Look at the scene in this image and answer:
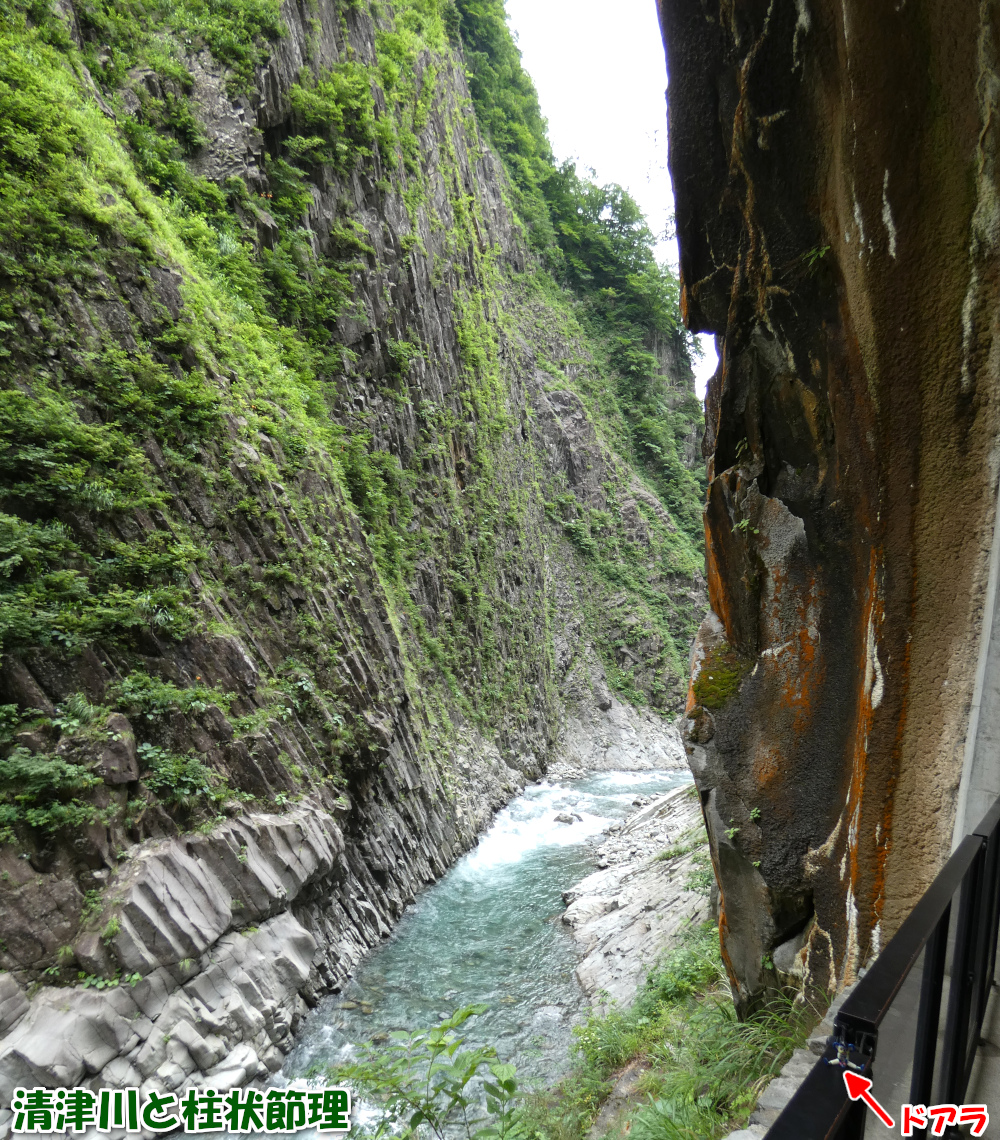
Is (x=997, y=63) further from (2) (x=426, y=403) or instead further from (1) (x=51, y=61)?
(2) (x=426, y=403)

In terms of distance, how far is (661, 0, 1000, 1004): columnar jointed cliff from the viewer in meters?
3.13

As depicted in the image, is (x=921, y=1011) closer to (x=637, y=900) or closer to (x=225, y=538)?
(x=637, y=900)

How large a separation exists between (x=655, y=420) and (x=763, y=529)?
35.4 meters

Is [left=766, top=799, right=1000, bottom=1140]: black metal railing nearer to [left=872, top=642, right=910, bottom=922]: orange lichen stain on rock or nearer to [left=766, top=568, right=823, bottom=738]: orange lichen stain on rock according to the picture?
[left=872, top=642, right=910, bottom=922]: orange lichen stain on rock

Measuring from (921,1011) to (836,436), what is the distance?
3.49m

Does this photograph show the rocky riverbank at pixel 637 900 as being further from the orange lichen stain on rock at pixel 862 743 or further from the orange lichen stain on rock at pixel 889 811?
the orange lichen stain on rock at pixel 889 811

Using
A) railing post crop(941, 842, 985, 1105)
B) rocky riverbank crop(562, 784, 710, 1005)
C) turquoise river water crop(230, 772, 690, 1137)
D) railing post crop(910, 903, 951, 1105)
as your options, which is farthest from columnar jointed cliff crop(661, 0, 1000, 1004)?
turquoise river water crop(230, 772, 690, 1137)

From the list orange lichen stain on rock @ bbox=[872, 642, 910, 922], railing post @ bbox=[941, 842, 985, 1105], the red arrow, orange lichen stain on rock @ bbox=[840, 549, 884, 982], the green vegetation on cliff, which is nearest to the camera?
the red arrow

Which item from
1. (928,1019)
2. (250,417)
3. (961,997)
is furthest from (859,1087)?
(250,417)

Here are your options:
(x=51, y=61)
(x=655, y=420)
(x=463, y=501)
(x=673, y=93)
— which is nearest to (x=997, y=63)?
(x=673, y=93)

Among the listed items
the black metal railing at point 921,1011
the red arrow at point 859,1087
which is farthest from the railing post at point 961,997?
the red arrow at point 859,1087

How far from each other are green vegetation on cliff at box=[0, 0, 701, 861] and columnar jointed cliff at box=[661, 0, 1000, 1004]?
5.83 metres

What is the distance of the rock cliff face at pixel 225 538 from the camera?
6117 millimetres

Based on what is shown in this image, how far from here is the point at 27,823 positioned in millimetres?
5863
